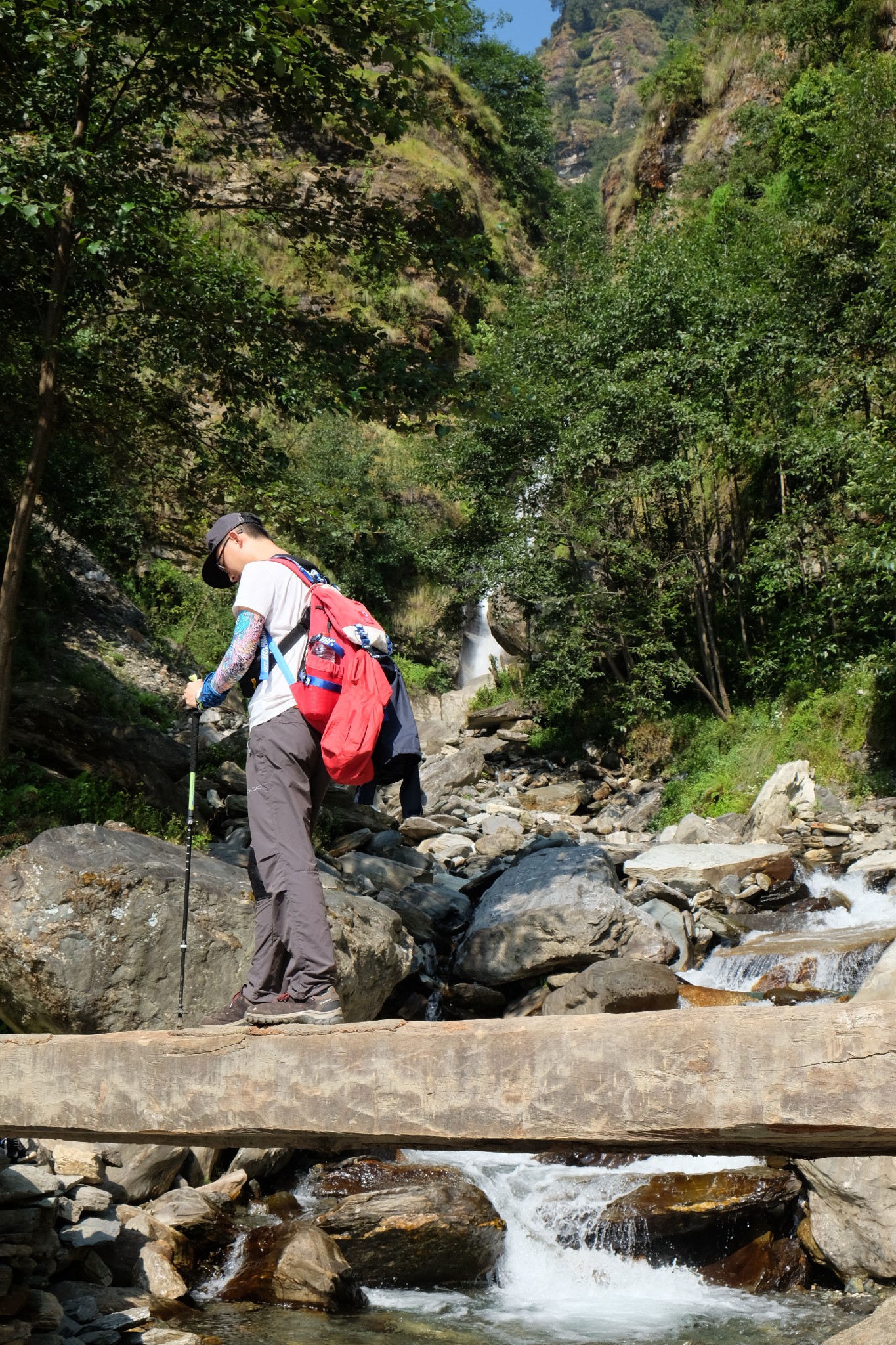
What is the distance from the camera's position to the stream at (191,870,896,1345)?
5.75 metres

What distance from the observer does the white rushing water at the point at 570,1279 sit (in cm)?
611

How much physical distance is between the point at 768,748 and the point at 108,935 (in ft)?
40.8

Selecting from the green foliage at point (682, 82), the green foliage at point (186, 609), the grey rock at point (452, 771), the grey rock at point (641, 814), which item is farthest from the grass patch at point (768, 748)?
the green foliage at point (682, 82)

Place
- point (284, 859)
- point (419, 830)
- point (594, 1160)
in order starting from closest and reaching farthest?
point (284, 859) → point (594, 1160) → point (419, 830)

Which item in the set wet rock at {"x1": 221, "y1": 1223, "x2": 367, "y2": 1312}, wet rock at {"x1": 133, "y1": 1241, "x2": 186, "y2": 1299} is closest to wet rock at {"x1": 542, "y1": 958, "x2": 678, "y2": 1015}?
wet rock at {"x1": 221, "y1": 1223, "x2": 367, "y2": 1312}

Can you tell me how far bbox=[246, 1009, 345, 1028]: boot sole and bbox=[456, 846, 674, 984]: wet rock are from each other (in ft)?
21.4

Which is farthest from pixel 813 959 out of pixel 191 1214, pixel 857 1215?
pixel 191 1214

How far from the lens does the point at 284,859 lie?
395cm

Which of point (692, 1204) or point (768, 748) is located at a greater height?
point (768, 748)

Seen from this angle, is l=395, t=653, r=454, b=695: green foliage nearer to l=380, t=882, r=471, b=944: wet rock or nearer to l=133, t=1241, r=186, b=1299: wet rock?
l=380, t=882, r=471, b=944: wet rock

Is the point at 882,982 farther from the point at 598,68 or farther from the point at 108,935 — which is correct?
the point at 598,68

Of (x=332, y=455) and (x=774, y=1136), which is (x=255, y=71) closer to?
(x=774, y=1136)

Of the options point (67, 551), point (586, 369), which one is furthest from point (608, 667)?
point (67, 551)

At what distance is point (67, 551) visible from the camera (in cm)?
1834
